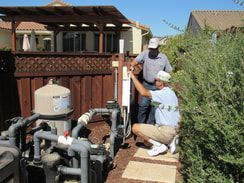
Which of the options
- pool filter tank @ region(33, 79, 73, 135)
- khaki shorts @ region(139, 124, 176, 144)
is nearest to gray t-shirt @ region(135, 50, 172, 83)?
khaki shorts @ region(139, 124, 176, 144)

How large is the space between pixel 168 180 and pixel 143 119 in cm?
204

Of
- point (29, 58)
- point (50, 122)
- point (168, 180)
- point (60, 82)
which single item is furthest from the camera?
point (60, 82)

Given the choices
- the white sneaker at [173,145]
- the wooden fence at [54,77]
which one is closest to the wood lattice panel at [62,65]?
the wooden fence at [54,77]

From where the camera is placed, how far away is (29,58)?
5.55 metres

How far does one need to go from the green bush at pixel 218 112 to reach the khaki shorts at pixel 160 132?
5.88 ft

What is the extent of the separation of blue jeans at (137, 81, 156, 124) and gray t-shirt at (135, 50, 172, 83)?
18cm

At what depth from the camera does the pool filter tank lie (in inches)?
179

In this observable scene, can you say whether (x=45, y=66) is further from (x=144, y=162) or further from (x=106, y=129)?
(x=144, y=162)

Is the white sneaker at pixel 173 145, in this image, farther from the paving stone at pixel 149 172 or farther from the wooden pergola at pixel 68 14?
the wooden pergola at pixel 68 14

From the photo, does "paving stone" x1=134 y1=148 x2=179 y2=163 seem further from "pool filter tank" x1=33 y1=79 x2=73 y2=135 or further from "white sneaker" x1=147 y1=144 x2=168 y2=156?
"pool filter tank" x1=33 y1=79 x2=73 y2=135

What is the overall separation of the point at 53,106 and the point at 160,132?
5.40ft

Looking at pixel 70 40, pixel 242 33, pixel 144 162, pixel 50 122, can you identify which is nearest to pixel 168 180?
pixel 144 162

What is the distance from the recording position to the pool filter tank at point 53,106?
4555mm

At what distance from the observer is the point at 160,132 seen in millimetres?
4832
